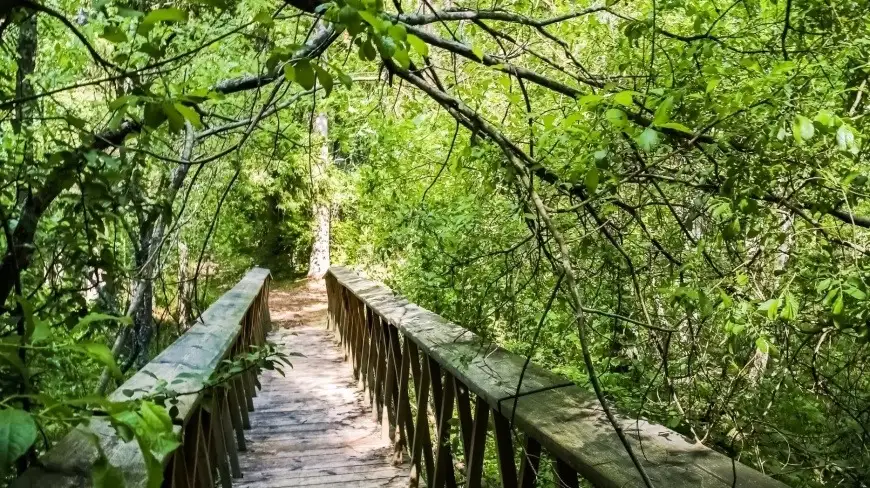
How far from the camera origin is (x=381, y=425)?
16.5ft

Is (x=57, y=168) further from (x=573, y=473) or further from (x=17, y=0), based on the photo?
(x=573, y=473)

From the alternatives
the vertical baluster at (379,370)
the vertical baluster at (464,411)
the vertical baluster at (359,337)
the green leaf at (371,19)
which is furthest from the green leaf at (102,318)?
the vertical baluster at (359,337)

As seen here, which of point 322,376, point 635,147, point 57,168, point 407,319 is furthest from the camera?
point 322,376

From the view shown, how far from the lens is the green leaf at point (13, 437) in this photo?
812mm

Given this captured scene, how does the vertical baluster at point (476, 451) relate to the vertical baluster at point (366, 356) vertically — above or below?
above

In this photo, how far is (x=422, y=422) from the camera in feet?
12.5

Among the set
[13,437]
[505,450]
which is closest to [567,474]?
[505,450]

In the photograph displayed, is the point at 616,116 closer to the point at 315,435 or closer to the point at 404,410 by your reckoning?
the point at 404,410

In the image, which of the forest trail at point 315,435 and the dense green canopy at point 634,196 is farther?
the forest trail at point 315,435

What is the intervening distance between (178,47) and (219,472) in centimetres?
362

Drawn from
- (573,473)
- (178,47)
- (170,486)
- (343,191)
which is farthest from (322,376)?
(343,191)

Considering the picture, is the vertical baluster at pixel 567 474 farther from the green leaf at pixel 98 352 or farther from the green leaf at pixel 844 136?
the green leaf at pixel 98 352

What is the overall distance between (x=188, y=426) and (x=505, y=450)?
1162mm

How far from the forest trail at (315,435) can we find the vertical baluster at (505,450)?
0.84 metres
